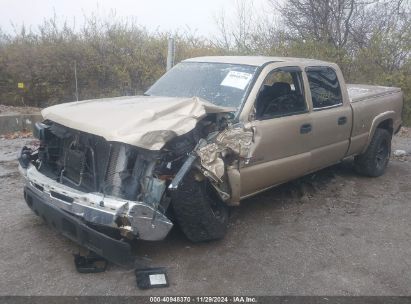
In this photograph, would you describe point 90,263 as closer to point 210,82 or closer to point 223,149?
point 223,149

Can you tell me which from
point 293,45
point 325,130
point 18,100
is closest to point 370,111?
point 325,130

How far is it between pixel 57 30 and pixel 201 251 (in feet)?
30.8

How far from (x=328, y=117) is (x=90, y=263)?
3.13 meters

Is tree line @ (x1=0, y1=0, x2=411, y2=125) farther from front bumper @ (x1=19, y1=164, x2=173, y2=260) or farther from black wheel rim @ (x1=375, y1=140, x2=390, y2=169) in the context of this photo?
front bumper @ (x1=19, y1=164, x2=173, y2=260)

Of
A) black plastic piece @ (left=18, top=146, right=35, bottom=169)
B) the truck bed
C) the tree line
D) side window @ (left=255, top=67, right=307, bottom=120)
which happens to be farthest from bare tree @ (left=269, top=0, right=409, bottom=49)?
black plastic piece @ (left=18, top=146, right=35, bottom=169)

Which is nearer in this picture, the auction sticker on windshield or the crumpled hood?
the crumpled hood

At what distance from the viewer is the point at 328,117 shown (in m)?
5.05

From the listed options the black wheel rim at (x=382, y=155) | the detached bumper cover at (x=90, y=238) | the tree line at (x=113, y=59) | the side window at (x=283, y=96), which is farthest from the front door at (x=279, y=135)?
the tree line at (x=113, y=59)

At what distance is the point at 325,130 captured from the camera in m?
5.00

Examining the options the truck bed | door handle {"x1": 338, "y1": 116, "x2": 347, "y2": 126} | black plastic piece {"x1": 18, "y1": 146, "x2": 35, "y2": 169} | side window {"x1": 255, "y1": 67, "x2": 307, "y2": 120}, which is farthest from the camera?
the truck bed

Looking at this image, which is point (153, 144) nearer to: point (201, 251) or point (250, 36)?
point (201, 251)

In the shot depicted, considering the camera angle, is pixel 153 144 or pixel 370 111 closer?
pixel 153 144

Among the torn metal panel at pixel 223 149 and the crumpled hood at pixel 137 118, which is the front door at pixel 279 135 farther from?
the crumpled hood at pixel 137 118

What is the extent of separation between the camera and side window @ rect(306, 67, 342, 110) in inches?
198
